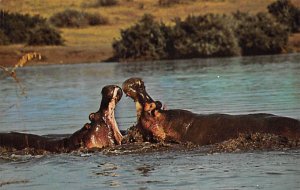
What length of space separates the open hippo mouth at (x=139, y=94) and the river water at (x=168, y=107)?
851mm

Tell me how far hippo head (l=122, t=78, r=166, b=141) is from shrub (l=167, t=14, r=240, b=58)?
111 ft

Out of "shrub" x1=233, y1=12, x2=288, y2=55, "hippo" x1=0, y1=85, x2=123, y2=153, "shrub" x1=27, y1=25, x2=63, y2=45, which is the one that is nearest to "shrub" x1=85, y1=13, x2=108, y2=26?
"shrub" x1=27, y1=25, x2=63, y2=45

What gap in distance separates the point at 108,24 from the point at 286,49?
1520 centimetres

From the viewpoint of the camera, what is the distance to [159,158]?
11.5 metres

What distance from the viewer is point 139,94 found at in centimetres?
1249

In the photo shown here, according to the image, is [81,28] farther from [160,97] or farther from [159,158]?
[159,158]

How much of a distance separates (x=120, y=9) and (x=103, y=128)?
173 ft

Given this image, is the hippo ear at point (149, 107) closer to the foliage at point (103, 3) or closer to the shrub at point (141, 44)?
the shrub at point (141, 44)

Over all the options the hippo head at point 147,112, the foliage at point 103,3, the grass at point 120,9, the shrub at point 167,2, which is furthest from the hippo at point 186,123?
the foliage at point 103,3

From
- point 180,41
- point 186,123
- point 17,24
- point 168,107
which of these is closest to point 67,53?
point 180,41

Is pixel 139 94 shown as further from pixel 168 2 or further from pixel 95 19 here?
pixel 168 2

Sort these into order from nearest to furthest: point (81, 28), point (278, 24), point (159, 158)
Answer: point (159, 158) → point (278, 24) → point (81, 28)

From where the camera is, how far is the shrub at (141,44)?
4662 cm

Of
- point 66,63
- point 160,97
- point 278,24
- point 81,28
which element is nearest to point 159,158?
point 160,97
